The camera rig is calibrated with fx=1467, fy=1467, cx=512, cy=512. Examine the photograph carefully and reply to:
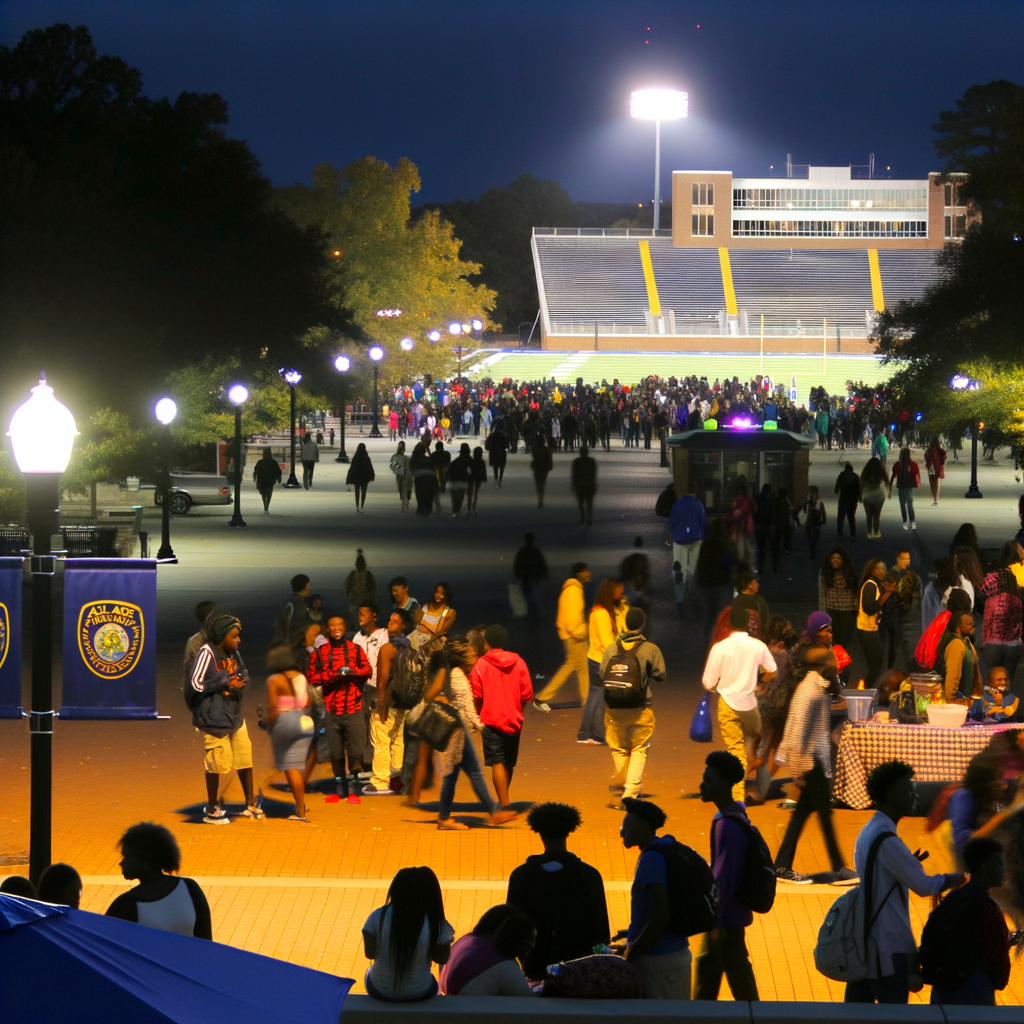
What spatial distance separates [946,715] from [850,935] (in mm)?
4865

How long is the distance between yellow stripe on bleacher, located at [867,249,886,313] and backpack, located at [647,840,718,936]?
327 feet

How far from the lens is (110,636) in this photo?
9.07 metres

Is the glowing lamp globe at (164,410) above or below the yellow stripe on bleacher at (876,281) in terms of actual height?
below

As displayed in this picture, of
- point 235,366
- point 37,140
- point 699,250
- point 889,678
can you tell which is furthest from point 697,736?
point 699,250

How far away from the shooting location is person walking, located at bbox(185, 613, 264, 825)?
9719 millimetres

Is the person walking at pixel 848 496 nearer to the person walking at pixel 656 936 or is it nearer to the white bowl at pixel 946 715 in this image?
the white bowl at pixel 946 715

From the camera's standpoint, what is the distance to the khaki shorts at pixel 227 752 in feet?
32.4

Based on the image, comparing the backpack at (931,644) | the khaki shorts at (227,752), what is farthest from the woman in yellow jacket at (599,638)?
the khaki shorts at (227,752)

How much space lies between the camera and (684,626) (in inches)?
700

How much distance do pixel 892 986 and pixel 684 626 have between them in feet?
39.8

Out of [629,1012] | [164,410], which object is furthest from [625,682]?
[164,410]

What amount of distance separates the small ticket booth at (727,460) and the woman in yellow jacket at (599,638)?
44.9 feet

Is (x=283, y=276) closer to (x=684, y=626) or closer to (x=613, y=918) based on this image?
(x=684, y=626)

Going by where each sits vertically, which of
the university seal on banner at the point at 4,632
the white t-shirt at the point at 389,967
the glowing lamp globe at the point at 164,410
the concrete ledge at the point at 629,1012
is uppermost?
the glowing lamp globe at the point at 164,410
